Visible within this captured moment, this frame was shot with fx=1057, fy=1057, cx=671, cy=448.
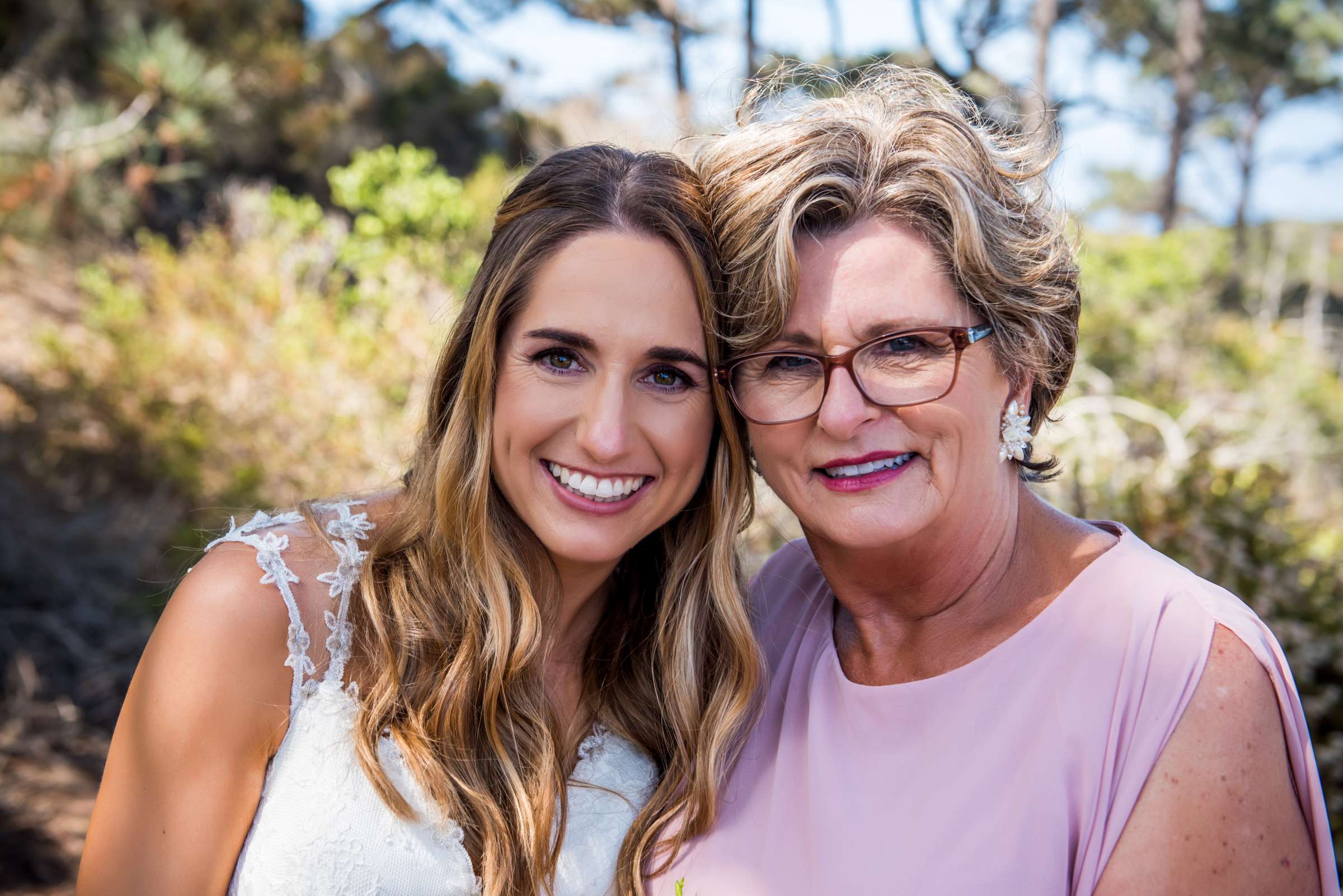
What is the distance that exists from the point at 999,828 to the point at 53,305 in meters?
9.54

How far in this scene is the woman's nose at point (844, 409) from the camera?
1.85 m

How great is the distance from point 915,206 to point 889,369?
0.97ft

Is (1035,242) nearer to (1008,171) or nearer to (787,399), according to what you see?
(1008,171)

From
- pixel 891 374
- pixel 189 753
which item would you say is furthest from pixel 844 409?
pixel 189 753

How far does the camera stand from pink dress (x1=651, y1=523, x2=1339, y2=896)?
62.4 inches

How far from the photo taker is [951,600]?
6.53 feet

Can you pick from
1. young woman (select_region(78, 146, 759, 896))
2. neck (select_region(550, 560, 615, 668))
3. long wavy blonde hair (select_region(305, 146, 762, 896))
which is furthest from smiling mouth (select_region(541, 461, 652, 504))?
neck (select_region(550, 560, 615, 668))

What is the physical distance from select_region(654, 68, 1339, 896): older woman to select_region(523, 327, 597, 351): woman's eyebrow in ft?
0.85

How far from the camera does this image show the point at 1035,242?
1.95 metres

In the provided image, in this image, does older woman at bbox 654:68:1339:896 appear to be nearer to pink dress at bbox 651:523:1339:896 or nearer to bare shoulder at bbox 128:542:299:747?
pink dress at bbox 651:523:1339:896

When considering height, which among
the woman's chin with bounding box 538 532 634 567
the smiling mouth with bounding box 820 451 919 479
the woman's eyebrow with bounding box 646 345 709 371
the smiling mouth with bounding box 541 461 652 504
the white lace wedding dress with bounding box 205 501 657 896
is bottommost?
the white lace wedding dress with bounding box 205 501 657 896

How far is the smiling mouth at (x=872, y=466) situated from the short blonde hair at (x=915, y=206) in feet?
0.83

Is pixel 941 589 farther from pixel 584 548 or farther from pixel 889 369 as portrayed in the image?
pixel 584 548

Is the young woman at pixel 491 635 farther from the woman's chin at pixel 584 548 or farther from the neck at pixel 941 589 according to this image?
the neck at pixel 941 589
